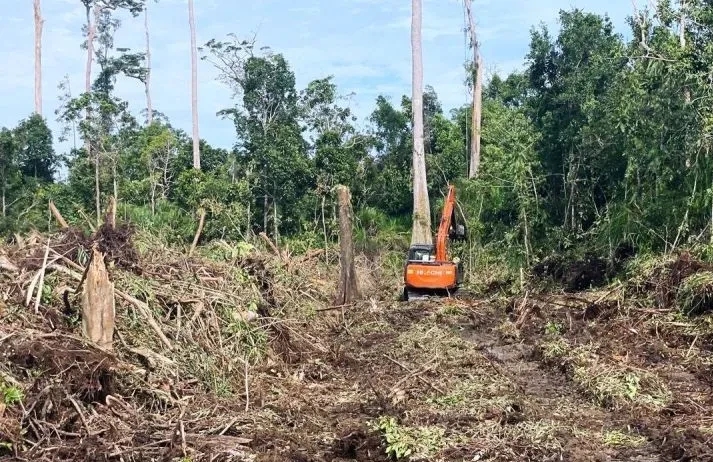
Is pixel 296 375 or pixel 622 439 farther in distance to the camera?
pixel 296 375

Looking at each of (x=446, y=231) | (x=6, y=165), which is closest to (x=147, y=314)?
(x=446, y=231)

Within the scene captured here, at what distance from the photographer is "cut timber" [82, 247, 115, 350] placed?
640cm

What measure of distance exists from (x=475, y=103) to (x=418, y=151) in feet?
14.1

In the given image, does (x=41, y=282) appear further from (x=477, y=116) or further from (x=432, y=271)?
(x=477, y=116)

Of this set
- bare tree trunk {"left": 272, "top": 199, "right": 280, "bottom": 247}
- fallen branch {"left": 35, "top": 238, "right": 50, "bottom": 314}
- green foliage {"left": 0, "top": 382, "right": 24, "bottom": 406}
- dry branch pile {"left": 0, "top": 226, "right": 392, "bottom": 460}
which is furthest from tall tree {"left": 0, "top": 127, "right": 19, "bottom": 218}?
green foliage {"left": 0, "top": 382, "right": 24, "bottom": 406}

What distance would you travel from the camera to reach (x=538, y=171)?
2008 cm

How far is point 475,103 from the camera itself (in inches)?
1007

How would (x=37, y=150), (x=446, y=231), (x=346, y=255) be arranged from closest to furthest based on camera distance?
(x=346, y=255) → (x=446, y=231) → (x=37, y=150)

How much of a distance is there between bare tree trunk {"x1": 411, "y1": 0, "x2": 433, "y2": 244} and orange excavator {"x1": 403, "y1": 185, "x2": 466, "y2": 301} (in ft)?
15.8

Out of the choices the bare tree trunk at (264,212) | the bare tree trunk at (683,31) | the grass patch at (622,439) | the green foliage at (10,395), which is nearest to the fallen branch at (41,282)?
the green foliage at (10,395)

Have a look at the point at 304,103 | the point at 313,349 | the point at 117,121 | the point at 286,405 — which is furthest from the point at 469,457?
the point at 117,121

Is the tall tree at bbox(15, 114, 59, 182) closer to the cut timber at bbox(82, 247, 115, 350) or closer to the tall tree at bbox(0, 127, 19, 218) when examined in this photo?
the tall tree at bbox(0, 127, 19, 218)

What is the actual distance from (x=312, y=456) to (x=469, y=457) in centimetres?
117

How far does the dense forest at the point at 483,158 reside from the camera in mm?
14078
